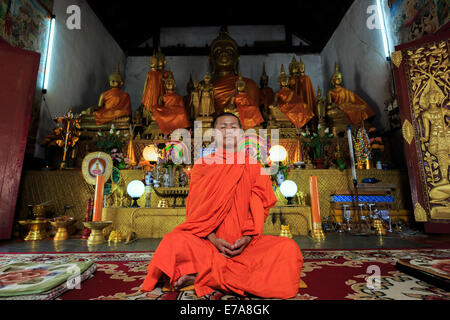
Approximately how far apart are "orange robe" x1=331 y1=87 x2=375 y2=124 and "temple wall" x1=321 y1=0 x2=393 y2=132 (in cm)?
34

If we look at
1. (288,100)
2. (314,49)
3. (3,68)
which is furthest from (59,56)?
(314,49)

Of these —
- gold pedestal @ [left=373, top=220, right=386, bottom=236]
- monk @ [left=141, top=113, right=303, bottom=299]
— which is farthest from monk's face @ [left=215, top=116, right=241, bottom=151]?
gold pedestal @ [left=373, top=220, right=386, bottom=236]

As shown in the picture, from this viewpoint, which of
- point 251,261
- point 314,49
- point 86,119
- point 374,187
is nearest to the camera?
point 251,261

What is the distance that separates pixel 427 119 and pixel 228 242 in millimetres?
3235

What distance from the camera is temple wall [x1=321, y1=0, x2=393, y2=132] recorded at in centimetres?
446

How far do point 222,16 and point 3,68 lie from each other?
6467 mm

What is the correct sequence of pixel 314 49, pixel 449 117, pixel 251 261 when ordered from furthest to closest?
pixel 314 49, pixel 449 117, pixel 251 261

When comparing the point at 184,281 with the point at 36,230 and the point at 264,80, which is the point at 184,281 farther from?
the point at 264,80

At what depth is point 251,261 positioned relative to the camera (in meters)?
1.12

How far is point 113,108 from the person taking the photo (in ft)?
15.3

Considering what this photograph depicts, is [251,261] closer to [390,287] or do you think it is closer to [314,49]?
[390,287]

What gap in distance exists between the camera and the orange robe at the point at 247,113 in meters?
4.59

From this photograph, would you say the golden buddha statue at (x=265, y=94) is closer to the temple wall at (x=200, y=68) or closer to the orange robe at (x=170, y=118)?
the temple wall at (x=200, y=68)

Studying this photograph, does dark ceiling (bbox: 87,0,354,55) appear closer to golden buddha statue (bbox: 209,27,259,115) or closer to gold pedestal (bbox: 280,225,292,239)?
golden buddha statue (bbox: 209,27,259,115)
